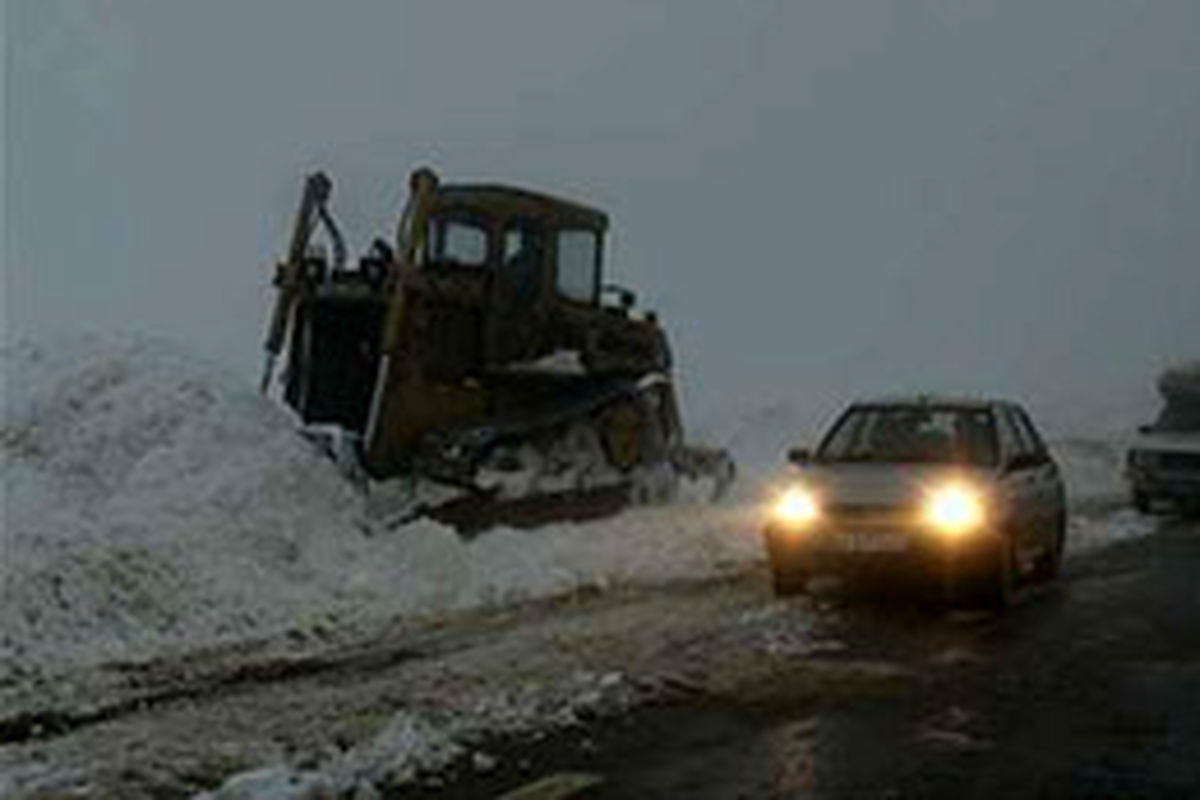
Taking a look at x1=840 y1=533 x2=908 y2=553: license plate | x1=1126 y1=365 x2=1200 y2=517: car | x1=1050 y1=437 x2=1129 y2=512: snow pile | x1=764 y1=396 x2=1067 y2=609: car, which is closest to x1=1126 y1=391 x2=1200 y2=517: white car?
x1=1126 y1=365 x2=1200 y2=517: car

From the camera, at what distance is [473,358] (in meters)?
20.1

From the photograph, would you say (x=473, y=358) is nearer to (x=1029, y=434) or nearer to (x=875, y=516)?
(x=1029, y=434)

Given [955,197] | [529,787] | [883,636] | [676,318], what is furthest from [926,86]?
[529,787]

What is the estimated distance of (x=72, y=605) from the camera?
13.1m

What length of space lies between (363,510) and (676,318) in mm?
47600

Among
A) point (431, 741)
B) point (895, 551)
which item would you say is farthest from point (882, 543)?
point (431, 741)

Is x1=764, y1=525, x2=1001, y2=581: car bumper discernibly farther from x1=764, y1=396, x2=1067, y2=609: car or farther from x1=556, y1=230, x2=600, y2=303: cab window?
x1=556, y1=230, x2=600, y2=303: cab window

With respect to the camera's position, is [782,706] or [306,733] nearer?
[306,733]

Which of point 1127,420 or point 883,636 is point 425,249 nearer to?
point 883,636

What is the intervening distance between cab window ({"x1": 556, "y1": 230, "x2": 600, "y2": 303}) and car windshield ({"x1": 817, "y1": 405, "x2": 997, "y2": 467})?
5.38 meters

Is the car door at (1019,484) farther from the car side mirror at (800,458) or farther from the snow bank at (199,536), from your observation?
the snow bank at (199,536)

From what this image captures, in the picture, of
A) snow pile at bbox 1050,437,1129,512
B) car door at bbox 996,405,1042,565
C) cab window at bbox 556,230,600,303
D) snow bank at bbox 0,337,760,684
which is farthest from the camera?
snow pile at bbox 1050,437,1129,512

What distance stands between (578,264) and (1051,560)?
6727 mm

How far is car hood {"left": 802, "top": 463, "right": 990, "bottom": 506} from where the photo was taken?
49.7 ft
